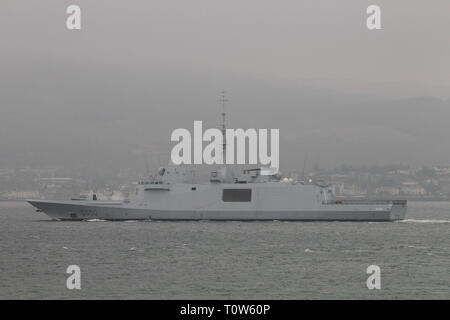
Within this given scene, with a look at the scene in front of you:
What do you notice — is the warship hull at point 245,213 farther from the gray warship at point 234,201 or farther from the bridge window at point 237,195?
the bridge window at point 237,195

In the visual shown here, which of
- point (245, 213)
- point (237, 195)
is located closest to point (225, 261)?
point (237, 195)

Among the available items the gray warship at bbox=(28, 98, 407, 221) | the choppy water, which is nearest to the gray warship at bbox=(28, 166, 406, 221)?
the gray warship at bbox=(28, 98, 407, 221)

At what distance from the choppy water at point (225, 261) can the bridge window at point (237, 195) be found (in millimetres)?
2456

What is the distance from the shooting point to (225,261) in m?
34.8

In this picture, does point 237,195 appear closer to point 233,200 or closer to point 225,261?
point 233,200

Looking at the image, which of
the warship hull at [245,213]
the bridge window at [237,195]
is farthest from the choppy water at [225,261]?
the bridge window at [237,195]

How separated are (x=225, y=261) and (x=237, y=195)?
20442 millimetres

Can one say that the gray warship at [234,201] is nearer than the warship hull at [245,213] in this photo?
Yes

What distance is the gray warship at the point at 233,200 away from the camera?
54.9 metres

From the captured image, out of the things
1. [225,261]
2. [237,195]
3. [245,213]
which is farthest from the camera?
[245,213]

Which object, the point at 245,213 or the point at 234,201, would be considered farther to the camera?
the point at 245,213

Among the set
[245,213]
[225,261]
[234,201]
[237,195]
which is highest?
[237,195]

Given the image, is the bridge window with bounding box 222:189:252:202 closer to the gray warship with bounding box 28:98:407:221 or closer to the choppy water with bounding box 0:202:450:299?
the gray warship with bounding box 28:98:407:221
